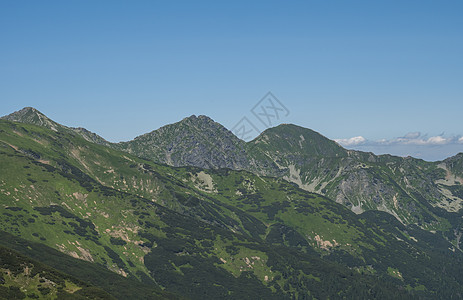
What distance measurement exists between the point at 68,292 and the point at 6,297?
23.4 metres

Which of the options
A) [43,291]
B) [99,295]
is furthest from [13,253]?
[99,295]

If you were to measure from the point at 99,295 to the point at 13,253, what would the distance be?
36856 mm

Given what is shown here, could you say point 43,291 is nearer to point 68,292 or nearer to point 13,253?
point 68,292

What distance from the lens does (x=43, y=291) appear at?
16112 centimetres

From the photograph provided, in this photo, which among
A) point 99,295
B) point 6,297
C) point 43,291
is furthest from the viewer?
point 99,295

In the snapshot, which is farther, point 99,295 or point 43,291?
point 99,295

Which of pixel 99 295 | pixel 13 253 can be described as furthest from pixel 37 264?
pixel 99 295

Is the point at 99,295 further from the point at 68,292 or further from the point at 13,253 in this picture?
the point at 13,253

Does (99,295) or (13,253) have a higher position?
(13,253)

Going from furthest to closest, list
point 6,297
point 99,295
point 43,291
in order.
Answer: point 99,295 → point 43,291 → point 6,297

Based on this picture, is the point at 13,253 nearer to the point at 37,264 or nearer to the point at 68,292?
the point at 37,264

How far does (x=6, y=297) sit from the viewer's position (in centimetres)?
14862

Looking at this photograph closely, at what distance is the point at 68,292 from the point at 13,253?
27.7 meters

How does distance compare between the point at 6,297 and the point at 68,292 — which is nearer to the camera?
the point at 6,297
